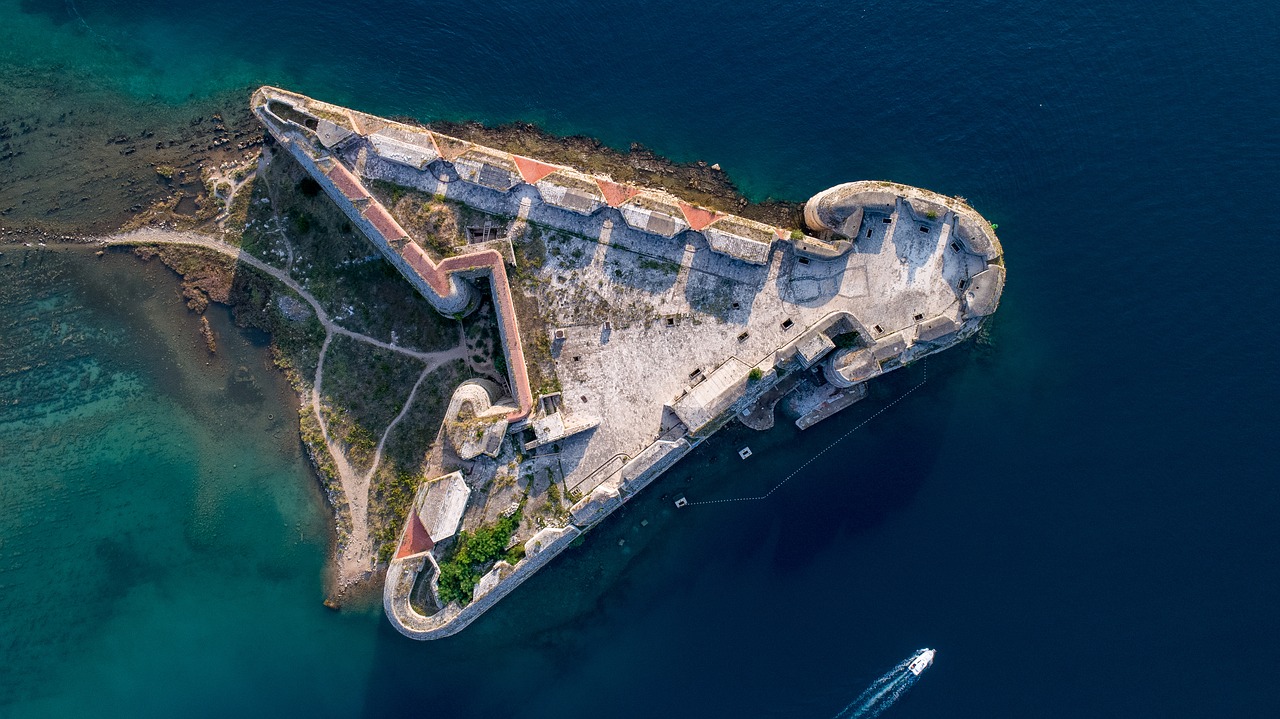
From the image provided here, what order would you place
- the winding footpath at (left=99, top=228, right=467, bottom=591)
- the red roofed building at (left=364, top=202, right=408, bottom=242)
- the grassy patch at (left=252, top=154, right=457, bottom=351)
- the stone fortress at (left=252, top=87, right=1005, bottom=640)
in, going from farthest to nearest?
the winding footpath at (left=99, top=228, right=467, bottom=591)
the grassy patch at (left=252, top=154, right=457, bottom=351)
the stone fortress at (left=252, top=87, right=1005, bottom=640)
the red roofed building at (left=364, top=202, right=408, bottom=242)

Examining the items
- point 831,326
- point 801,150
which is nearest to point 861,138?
point 801,150

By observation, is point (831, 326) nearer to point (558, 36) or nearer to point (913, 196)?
point (913, 196)

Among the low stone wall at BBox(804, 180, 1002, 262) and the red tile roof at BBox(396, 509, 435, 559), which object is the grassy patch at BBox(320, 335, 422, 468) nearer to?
the red tile roof at BBox(396, 509, 435, 559)

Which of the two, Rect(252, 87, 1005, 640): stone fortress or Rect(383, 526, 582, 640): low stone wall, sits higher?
Rect(252, 87, 1005, 640): stone fortress

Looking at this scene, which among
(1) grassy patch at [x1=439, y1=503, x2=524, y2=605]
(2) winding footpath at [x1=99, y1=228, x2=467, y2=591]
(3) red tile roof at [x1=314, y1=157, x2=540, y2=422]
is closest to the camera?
(3) red tile roof at [x1=314, y1=157, x2=540, y2=422]

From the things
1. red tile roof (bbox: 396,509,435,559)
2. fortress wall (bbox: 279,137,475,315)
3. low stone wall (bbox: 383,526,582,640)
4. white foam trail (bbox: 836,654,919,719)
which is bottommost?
white foam trail (bbox: 836,654,919,719)

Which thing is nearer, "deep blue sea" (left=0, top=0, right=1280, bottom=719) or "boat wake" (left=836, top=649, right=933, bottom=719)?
"deep blue sea" (left=0, top=0, right=1280, bottom=719)

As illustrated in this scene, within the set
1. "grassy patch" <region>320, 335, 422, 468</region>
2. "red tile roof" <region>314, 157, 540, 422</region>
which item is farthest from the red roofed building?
"grassy patch" <region>320, 335, 422, 468</region>
